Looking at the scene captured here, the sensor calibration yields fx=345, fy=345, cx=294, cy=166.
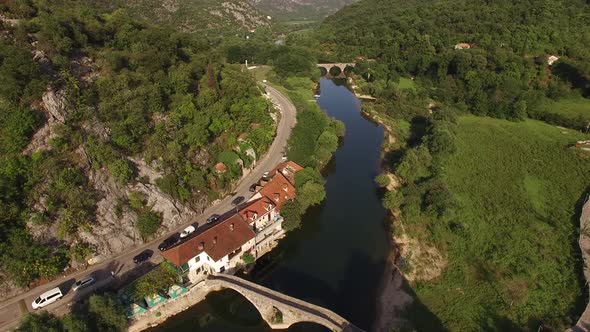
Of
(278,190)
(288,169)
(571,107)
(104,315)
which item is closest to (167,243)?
(104,315)

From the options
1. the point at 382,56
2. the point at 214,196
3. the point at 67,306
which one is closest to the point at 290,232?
the point at 214,196

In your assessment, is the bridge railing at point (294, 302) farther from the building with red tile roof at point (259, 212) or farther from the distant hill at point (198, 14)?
the distant hill at point (198, 14)

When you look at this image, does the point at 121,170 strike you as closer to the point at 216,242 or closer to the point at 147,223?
the point at 147,223

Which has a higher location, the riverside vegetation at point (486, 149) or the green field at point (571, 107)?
the riverside vegetation at point (486, 149)

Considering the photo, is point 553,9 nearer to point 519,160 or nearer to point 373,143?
point 519,160

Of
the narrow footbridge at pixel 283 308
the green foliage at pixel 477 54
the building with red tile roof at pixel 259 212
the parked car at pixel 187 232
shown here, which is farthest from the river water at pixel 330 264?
the green foliage at pixel 477 54

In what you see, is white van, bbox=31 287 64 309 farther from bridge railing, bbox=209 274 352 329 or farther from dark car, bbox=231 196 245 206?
dark car, bbox=231 196 245 206
